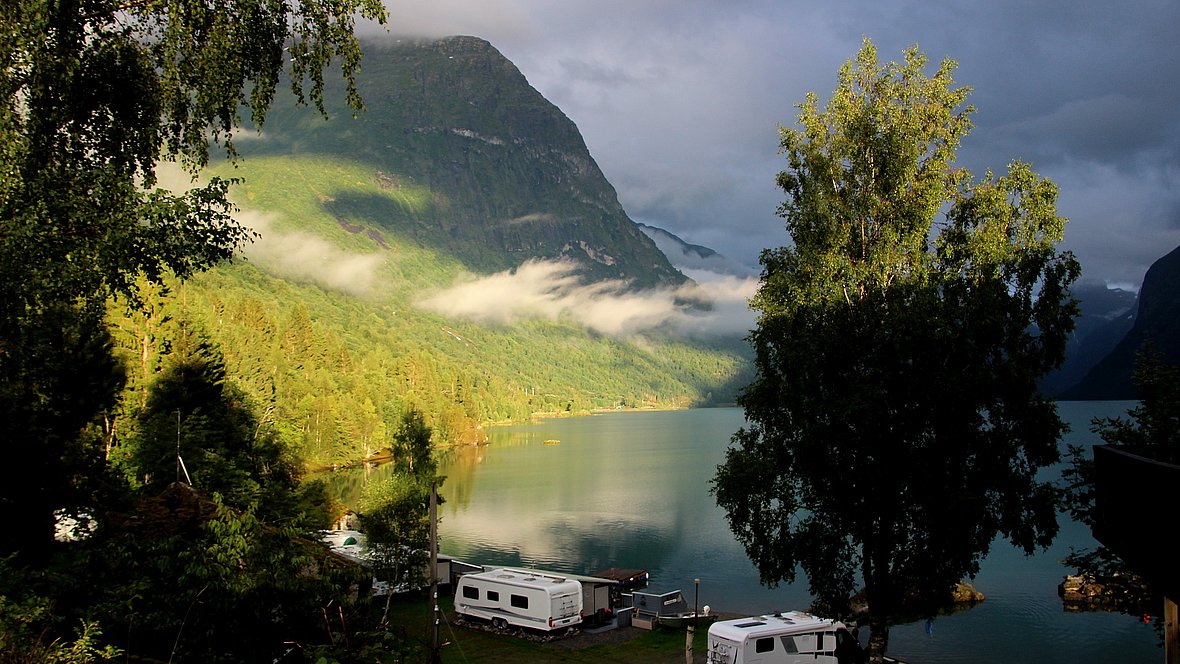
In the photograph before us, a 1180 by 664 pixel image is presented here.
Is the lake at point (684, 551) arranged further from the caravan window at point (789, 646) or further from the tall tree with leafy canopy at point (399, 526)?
the tall tree with leafy canopy at point (399, 526)

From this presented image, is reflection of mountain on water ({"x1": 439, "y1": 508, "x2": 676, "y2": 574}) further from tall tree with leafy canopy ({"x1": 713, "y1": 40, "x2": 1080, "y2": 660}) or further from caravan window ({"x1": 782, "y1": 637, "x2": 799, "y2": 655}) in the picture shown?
tall tree with leafy canopy ({"x1": 713, "y1": 40, "x2": 1080, "y2": 660})

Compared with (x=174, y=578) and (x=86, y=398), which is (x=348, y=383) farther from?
(x=174, y=578)

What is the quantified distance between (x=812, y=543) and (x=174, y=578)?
15.0 meters

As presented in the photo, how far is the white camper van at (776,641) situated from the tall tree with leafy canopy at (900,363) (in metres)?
3.04

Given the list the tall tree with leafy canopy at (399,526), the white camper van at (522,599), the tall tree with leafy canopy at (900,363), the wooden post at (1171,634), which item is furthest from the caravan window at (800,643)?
the tall tree with leafy canopy at (399,526)

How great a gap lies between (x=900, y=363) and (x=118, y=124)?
16328 millimetres

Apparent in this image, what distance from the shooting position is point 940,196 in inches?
751

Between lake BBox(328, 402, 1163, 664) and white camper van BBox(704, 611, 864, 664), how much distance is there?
8412 millimetres

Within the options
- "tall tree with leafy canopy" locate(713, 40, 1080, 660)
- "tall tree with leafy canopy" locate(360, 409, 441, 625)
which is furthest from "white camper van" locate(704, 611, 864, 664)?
"tall tree with leafy canopy" locate(360, 409, 441, 625)

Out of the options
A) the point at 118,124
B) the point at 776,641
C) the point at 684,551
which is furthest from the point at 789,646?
the point at 684,551

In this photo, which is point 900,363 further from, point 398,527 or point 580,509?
point 580,509

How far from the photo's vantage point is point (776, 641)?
73.7ft

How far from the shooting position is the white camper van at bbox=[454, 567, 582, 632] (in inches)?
1102

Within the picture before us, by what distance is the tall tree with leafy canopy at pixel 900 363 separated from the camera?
1809 cm
